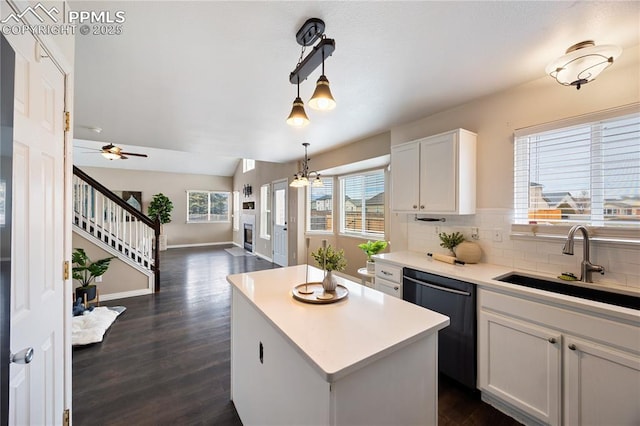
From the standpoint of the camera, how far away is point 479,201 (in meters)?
2.45

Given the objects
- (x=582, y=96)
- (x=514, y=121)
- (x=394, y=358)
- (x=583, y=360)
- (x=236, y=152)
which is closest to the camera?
(x=394, y=358)

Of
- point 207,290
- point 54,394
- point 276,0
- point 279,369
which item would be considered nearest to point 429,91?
point 276,0

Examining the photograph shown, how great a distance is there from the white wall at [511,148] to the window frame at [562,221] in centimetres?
4

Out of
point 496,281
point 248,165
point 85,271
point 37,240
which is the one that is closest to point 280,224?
point 248,165

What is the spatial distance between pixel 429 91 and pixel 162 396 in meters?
3.39

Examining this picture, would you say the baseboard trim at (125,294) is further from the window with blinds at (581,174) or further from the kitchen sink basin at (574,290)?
the window with blinds at (581,174)

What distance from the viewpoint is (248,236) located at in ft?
28.5

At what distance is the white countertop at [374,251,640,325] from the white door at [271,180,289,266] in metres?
3.83

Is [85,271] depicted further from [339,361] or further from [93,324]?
[339,361]

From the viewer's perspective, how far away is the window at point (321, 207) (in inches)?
211

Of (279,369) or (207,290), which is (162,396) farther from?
(207,290)

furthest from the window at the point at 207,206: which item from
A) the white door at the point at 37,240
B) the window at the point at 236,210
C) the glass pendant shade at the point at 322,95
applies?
the glass pendant shade at the point at 322,95

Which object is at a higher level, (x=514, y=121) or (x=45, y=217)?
(x=514, y=121)

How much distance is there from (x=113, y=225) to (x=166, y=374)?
9.63 ft
